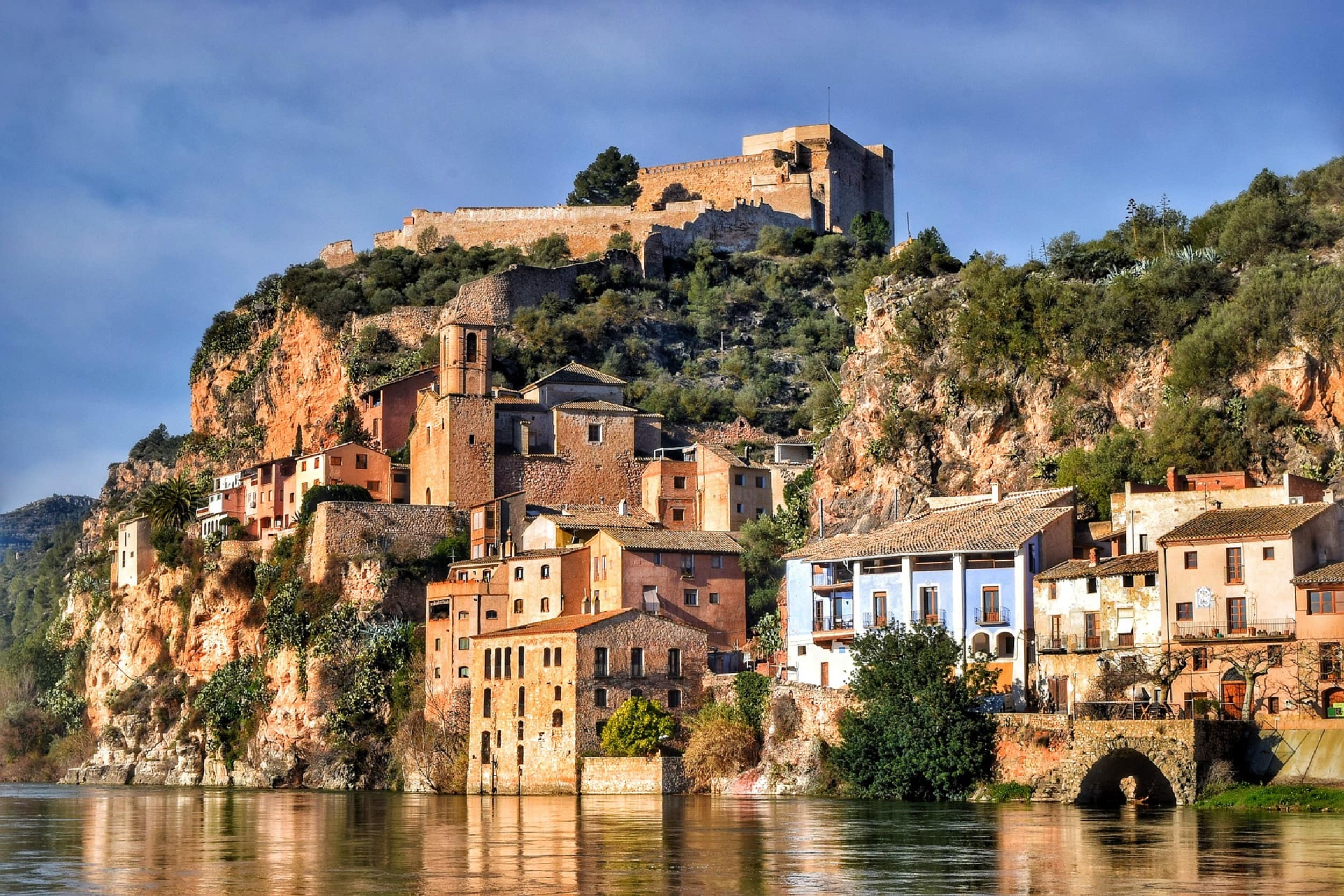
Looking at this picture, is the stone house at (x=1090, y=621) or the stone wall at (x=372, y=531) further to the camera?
the stone wall at (x=372, y=531)

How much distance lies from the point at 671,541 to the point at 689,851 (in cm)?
3236

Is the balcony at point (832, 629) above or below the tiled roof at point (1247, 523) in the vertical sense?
below

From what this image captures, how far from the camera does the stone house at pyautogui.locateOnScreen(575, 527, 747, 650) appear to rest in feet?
235

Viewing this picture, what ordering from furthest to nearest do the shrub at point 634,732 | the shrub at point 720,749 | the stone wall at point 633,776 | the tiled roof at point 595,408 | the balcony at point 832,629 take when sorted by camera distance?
the tiled roof at point 595,408 < the shrub at point 634,732 < the balcony at point 832,629 < the stone wall at point 633,776 < the shrub at point 720,749

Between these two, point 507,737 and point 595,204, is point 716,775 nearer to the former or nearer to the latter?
point 507,737

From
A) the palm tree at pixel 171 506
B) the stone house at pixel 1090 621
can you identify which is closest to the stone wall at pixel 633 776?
the stone house at pixel 1090 621

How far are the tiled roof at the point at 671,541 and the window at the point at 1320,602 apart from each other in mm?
25645

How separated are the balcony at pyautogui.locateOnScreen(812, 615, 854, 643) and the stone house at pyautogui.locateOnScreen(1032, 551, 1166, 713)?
260 inches

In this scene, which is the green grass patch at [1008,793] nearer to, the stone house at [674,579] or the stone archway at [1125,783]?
the stone archway at [1125,783]

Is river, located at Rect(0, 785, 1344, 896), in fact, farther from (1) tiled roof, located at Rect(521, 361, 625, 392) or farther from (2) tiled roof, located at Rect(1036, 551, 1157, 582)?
(1) tiled roof, located at Rect(521, 361, 625, 392)

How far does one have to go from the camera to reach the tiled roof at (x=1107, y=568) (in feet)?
187

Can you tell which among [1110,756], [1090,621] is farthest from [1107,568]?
[1110,756]

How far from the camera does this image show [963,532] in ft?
204

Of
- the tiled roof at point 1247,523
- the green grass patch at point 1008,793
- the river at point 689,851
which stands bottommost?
the river at point 689,851
